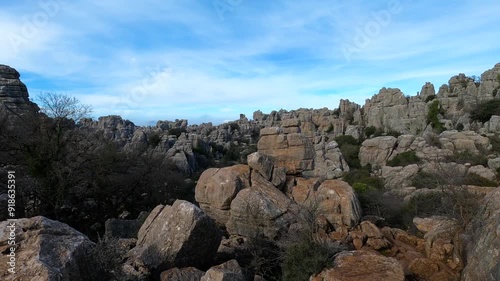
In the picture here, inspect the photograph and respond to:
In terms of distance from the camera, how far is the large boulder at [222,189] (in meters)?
11.0

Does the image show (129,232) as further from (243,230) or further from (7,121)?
(7,121)

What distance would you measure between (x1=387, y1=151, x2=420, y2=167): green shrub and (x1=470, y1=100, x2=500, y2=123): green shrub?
56.5ft

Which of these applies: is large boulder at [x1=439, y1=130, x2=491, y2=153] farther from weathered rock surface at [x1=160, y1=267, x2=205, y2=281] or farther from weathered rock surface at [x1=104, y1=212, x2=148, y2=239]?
weathered rock surface at [x1=160, y1=267, x2=205, y2=281]

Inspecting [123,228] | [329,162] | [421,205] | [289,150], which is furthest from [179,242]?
[329,162]

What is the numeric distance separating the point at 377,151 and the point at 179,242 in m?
33.3

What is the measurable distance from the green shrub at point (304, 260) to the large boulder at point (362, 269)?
15cm

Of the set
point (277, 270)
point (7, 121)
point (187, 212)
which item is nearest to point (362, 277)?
point (277, 270)

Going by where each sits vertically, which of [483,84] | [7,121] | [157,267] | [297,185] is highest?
[483,84]

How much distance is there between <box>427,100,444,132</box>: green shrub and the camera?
48600 mm

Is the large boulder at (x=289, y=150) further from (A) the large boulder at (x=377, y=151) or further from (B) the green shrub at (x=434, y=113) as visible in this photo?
(B) the green shrub at (x=434, y=113)

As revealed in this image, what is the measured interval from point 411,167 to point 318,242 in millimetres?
21474

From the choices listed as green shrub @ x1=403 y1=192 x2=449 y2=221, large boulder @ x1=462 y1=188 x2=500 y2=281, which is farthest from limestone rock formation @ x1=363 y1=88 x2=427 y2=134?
large boulder @ x1=462 y1=188 x2=500 y2=281

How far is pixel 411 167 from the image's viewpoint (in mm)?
26953

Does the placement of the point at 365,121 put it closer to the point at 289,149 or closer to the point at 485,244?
the point at 289,149
